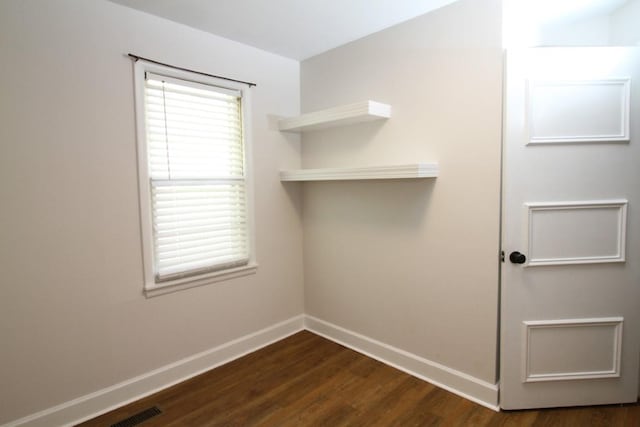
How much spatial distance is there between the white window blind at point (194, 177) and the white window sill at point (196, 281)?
5cm

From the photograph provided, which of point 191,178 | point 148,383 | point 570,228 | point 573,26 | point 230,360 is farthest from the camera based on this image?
point 230,360

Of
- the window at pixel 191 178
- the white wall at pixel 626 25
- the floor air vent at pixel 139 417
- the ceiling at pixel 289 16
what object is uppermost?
the ceiling at pixel 289 16

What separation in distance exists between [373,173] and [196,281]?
1.56 m

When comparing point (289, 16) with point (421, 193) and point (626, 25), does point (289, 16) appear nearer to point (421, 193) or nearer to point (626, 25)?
point (421, 193)

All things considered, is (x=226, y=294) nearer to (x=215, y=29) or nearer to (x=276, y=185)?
(x=276, y=185)

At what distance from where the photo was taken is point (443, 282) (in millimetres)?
2438

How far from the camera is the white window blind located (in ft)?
7.98

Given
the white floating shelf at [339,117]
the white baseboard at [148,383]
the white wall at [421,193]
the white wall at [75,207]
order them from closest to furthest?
the white wall at [75,207]
the white baseboard at [148,383]
the white wall at [421,193]
the white floating shelf at [339,117]

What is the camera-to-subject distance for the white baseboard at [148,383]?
2.06 m

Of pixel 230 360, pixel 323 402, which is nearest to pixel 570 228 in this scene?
pixel 323 402

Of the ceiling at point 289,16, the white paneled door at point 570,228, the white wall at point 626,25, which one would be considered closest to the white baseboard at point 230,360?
the white paneled door at point 570,228

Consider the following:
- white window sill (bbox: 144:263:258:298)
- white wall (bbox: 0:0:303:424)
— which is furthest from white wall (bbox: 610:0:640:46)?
white window sill (bbox: 144:263:258:298)

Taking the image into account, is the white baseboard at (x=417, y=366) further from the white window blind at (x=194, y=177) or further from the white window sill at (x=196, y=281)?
the white window blind at (x=194, y=177)

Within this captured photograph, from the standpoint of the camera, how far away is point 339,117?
104 inches
